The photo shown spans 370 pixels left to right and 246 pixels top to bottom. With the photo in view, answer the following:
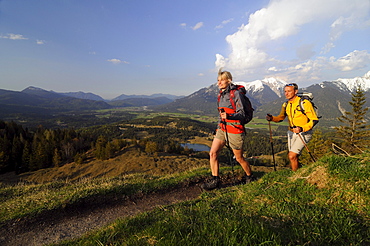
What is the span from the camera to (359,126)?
3538 cm

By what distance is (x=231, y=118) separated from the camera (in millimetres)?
5539

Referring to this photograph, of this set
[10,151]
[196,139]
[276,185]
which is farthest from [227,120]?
[196,139]

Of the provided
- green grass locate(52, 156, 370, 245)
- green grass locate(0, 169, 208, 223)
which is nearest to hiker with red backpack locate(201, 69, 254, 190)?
green grass locate(52, 156, 370, 245)

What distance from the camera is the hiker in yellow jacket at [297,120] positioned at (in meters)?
5.94

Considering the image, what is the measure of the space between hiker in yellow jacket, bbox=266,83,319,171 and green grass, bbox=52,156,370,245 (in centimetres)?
154

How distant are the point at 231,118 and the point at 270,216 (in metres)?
3.09

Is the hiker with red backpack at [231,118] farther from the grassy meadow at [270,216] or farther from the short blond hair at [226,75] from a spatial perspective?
the grassy meadow at [270,216]

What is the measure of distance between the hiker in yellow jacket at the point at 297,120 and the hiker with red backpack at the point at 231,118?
6.10 feet

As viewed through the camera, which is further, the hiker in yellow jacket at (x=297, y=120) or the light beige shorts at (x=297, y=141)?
the light beige shorts at (x=297, y=141)

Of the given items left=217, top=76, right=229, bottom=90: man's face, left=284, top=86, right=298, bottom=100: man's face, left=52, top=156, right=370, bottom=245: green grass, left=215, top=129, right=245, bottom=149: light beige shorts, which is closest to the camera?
left=52, top=156, right=370, bottom=245: green grass

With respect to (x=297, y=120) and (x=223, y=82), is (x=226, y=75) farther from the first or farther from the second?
(x=297, y=120)

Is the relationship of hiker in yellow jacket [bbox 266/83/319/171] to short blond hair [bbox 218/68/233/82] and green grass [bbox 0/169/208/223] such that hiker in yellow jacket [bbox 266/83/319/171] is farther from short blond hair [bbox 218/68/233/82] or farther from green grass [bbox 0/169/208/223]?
green grass [bbox 0/169/208/223]

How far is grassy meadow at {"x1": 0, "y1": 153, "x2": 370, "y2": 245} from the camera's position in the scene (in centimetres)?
218

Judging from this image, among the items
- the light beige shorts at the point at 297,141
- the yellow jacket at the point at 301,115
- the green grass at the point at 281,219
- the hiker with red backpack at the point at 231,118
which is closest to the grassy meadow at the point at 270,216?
the green grass at the point at 281,219
